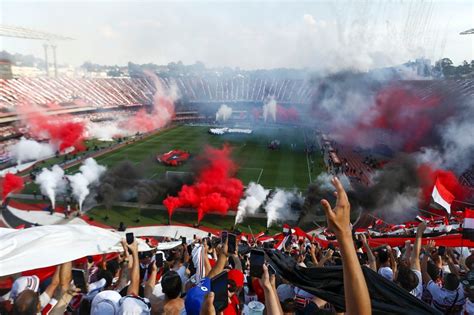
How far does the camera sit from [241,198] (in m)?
22.1

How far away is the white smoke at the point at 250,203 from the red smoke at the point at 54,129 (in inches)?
896

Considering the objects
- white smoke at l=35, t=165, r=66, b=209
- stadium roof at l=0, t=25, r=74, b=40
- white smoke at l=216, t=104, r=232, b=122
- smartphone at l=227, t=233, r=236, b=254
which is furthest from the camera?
white smoke at l=216, t=104, r=232, b=122

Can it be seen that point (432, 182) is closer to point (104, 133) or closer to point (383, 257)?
point (383, 257)

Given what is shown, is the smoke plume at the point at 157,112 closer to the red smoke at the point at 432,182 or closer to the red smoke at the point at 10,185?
the red smoke at the point at 10,185

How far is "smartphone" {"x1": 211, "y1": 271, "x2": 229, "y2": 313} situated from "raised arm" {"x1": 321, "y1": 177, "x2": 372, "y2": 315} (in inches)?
40.0

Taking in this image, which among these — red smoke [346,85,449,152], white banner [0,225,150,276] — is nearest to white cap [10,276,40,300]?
white banner [0,225,150,276]

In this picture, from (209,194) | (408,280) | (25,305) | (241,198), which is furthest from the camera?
(241,198)

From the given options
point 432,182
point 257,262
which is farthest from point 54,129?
point 257,262

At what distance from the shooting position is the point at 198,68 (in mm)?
103375

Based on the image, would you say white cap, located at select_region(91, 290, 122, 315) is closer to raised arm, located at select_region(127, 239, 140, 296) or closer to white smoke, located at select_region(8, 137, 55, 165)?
raised arm, located at select_region(127, 239, 140, 296)

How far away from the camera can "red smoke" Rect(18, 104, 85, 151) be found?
120 ft

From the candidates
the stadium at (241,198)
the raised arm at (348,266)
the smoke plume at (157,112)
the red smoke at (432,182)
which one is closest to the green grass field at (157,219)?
the stadium at (241,198)

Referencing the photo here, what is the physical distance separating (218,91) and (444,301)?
259 ft

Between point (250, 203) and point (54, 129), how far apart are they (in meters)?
26.8
